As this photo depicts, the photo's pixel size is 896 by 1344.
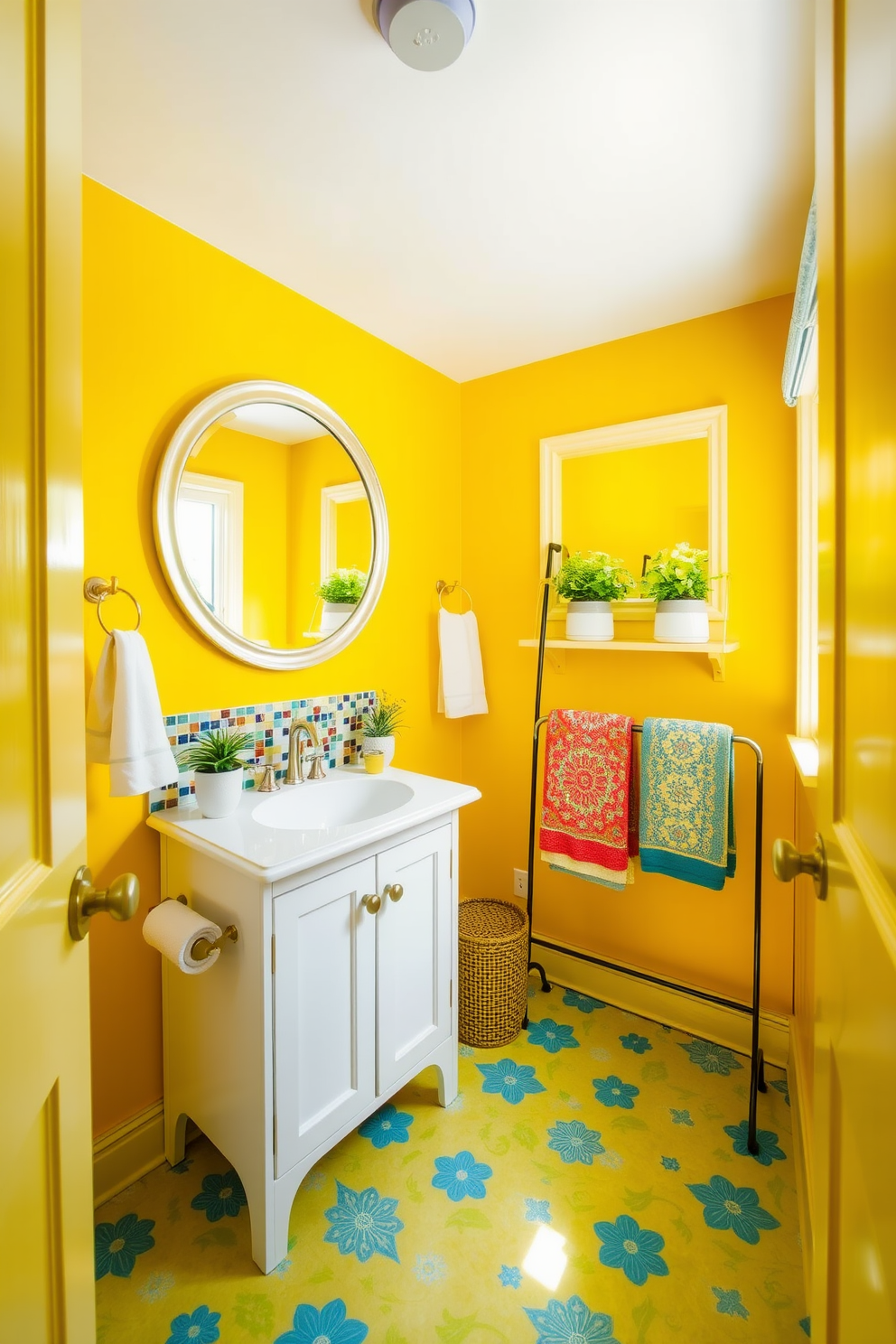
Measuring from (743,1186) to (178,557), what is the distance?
2.10 meters

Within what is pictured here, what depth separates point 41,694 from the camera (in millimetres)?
587

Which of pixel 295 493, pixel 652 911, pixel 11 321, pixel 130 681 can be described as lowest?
pixel 652 911

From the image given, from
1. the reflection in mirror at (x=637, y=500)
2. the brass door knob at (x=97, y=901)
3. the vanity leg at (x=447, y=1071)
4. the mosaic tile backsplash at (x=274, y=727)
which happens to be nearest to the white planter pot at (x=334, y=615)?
the mosaic tile backsplash at (x=274, y=727)

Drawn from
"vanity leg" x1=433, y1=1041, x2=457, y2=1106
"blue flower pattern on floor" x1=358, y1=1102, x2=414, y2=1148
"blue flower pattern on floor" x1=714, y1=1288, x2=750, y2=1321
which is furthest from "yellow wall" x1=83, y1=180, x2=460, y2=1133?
"blue flower pattern on floor" x1=714, y1=1288, x2=750, y2=1321

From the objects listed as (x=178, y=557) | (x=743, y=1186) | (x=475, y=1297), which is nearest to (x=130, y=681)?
(x=178, y=557)

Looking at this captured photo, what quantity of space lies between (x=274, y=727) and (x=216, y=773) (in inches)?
14.5

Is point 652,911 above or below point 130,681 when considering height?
below

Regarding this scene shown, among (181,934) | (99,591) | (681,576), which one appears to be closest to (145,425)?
(99,591)

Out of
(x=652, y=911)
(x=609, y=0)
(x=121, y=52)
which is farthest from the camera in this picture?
(x=652, y=911)

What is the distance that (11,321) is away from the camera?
20.3 inches

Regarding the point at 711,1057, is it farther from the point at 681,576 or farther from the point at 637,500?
the point at 637,500

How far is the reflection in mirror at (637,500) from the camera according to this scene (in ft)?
7.04

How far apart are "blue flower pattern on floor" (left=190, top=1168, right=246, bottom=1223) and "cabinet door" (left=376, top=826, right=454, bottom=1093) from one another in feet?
1.31

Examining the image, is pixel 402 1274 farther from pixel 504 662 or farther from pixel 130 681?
pixel 504 662
